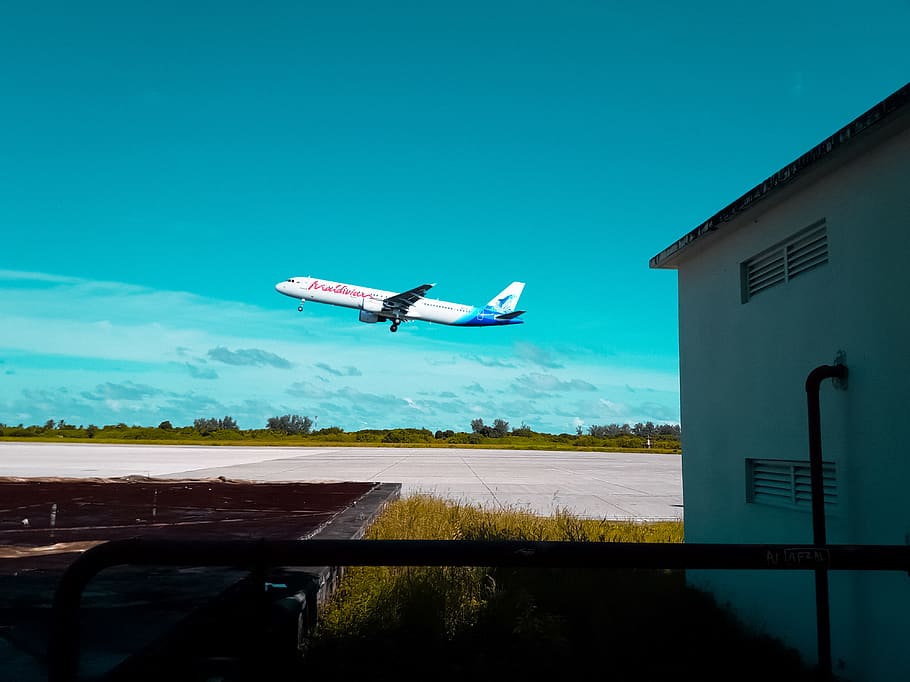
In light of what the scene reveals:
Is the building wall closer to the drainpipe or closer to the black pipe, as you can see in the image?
the drainpipe

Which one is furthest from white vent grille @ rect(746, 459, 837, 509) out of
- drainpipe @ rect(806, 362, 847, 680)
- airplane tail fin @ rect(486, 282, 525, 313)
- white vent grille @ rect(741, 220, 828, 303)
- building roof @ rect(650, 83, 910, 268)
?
airplane tail fin @ rect(486, 282, 525, 313)

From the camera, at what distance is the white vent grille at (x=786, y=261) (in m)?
4.81

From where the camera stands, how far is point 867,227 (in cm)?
422

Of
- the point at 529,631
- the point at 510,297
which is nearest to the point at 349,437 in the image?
the point at 510,297

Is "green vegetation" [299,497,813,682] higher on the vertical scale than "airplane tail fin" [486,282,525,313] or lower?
lower

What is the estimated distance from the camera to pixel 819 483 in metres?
4.17

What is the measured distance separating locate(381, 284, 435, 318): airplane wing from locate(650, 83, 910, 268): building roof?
37.4 metres

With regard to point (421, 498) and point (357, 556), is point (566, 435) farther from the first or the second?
point (357, 556)

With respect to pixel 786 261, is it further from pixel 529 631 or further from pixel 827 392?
pixel 529 631

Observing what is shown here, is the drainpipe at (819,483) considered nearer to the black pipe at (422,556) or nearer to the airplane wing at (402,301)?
the black pipe at (422,556)

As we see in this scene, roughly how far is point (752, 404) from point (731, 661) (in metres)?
1.75

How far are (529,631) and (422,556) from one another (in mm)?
3302

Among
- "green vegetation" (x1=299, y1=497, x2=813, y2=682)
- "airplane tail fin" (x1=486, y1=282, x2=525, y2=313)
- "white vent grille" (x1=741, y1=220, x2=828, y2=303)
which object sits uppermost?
"airplane tail fin" (x1=486, y1=282, x2=525, y2=313)

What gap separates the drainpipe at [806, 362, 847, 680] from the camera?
160 inches
